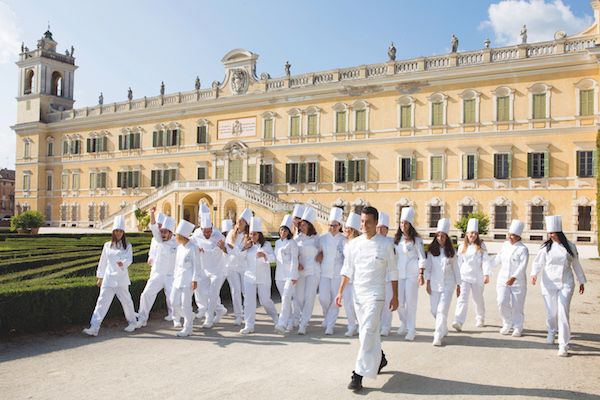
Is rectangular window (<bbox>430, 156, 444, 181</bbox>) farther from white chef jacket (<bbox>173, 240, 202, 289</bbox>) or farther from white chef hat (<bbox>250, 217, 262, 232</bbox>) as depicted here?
white chef jacket (<bbox>173, 240, 202, 289</bbox>)

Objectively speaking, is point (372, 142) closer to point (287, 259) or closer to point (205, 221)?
point (205, 221)

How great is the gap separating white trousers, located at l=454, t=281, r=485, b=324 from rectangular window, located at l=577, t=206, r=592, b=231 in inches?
785

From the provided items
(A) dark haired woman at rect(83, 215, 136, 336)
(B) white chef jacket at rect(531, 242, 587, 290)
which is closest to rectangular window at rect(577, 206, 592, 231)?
(B) white chef jacket at rect(531, 242, 587, 290)

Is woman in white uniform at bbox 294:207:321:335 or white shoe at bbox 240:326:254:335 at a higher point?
woman in white uniform at bbox 294:207:321:335

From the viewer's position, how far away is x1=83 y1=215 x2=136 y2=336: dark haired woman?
300 inches

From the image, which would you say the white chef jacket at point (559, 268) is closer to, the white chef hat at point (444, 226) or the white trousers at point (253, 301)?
the white chef hat at point (444, 226)

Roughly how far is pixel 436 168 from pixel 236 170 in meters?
13.6

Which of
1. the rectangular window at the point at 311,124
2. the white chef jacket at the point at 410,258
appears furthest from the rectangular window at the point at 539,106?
the white chef jacket at the point at 410,258

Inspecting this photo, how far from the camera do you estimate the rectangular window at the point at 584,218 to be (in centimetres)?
2533

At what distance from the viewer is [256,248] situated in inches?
331

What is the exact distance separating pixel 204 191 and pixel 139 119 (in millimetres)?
Result: 11047

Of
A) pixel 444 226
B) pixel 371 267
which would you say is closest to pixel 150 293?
pixel 371 267

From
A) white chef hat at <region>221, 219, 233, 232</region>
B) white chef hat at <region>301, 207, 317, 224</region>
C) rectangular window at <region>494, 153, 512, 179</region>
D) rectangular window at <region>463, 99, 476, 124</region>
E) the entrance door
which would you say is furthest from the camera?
the entrance door

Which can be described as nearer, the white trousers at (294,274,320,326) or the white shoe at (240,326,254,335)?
the white shoe at (240,326,254,335)
